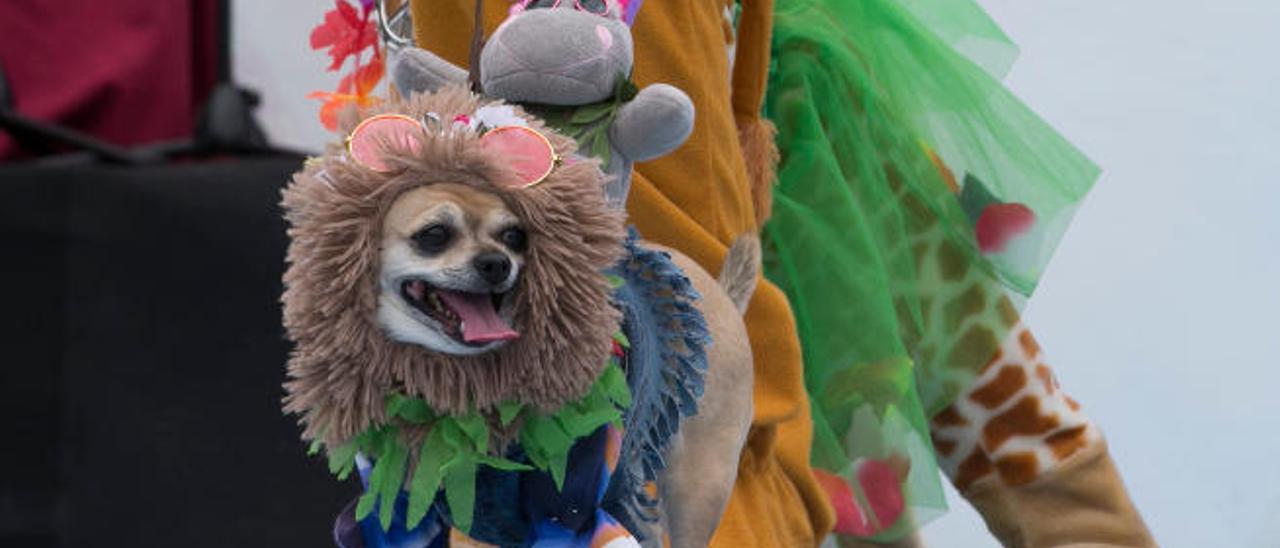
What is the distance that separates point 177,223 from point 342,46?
0.27 m

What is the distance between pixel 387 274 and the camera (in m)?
0.96

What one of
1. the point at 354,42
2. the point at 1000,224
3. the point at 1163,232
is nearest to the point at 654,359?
the point at 354,42

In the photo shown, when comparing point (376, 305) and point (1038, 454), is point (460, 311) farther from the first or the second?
point (1038, 454)

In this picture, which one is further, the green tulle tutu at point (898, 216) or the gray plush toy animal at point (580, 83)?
the green tulle tutu at point (898, 216)

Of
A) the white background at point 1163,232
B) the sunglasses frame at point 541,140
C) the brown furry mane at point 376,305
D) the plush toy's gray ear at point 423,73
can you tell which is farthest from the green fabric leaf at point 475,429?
the white background at point 1163,232

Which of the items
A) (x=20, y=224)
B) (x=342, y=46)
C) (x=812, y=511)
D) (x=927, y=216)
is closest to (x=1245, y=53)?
(x=927, y=216)

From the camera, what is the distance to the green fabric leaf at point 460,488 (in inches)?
38.5

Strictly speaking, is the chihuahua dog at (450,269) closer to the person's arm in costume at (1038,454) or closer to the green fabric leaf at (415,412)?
the green fabric leaf at (415,412)

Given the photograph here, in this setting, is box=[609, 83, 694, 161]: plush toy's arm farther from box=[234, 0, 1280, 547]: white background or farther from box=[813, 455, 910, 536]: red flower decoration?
box=[234, 0, 1280, 547]: white background

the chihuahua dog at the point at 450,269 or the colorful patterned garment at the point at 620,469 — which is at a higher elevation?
the chihuahua dog at the point at 450,269

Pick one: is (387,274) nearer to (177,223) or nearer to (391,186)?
(391,186)

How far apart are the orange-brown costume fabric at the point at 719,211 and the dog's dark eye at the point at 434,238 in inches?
12.2

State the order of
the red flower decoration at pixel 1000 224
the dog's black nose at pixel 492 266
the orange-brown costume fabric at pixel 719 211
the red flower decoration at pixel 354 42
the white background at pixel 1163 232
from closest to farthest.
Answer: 1. the dog's black nose at pixel 492 266
2. the orange-brown costume fabric at pixel 719 211
3. the red flower decoration at pixel 354 42
4. the red flower decoration at pixel 1000 224
5. the white background at pixel 1163 232

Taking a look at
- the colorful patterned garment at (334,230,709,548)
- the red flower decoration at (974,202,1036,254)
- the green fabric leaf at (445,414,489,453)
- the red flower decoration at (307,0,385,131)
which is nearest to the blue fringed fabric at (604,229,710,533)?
the colorful patterned garment at (334,230,709,548)
